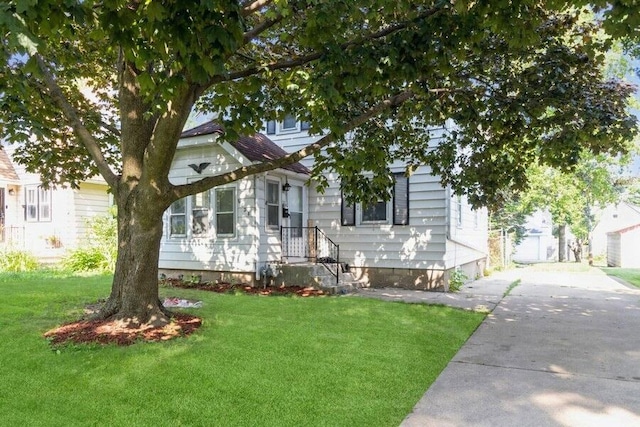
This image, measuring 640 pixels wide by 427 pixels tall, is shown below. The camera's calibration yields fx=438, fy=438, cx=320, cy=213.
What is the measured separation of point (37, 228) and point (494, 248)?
1817cm

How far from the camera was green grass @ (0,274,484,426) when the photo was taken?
339 cm

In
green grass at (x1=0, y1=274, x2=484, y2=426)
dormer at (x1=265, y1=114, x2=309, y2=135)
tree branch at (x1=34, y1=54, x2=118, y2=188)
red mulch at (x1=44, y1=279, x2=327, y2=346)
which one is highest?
dormer at (x1=265, y1=114, x2=309, y2=135)

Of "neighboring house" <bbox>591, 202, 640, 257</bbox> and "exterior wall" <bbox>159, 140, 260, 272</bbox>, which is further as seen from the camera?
"neighboring house" <bbox>591, 202, 640, 257</bbox>

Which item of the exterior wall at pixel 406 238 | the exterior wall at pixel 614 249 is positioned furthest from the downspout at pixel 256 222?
the exterior wall at pixel 614 249

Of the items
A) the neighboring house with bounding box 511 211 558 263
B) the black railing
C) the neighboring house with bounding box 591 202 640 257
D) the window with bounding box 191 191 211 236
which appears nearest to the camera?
the window with bounding box 191 191 211 236

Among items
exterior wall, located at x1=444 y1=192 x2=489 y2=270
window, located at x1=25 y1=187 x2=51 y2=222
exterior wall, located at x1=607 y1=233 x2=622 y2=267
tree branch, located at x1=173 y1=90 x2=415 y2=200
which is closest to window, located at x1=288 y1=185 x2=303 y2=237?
exterior wall, located at x1=444 y1=192 x2=489 y2=270

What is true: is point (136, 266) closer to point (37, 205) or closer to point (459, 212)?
point (459, 212)

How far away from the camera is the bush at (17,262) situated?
13.0 m

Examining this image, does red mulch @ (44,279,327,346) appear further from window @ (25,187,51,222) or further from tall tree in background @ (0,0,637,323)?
window @ (25,187,51,222)

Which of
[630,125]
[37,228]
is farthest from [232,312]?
[37,228]

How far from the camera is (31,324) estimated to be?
586cm

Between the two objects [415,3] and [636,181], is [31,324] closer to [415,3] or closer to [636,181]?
[415,3]

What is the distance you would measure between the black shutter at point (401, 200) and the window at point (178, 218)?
5429 mm

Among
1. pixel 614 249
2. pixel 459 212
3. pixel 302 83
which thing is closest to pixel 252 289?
pixel 302 83
